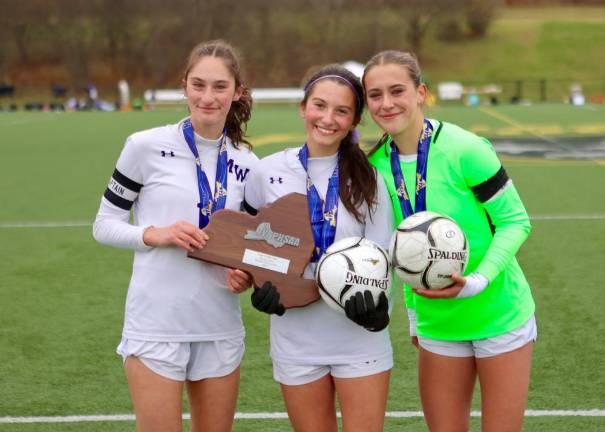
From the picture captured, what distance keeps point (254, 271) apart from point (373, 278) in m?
0.45

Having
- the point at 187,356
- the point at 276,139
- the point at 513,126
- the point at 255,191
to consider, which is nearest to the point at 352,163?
the point at 255,191

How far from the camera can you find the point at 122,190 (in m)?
3.72

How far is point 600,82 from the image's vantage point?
170ft

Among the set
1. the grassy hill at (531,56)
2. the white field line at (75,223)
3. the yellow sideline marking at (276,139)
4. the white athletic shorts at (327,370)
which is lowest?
the grassy hill at (531,56)

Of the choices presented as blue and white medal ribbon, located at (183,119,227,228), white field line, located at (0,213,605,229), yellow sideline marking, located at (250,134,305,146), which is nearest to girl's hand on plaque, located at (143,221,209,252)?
blue and white medal ribbon, located at (183,119,227,228)

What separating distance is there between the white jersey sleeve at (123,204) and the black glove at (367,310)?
2.71 ft

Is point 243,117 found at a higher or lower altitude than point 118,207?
higher

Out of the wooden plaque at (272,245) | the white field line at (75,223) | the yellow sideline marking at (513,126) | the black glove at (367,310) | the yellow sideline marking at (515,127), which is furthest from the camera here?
the yellow sideline marking at (513,126)

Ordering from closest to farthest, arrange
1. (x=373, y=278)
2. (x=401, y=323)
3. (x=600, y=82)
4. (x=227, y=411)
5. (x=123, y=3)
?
(x=373, y=278)
(x=227, y=411)
(x=401, y=323)
(x=600, y=82)
(x=123, y=3)

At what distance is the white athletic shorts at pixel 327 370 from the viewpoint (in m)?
3.58

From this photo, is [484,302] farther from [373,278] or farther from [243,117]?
[243,117]

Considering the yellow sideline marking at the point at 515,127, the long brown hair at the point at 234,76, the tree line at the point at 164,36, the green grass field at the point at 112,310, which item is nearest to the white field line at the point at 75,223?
the green grass field at the point at 112,310

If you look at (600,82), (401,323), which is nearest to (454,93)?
(600,82)

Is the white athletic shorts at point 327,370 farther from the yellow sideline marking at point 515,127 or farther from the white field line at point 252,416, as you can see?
the yellow sideline marking at point 515,127
